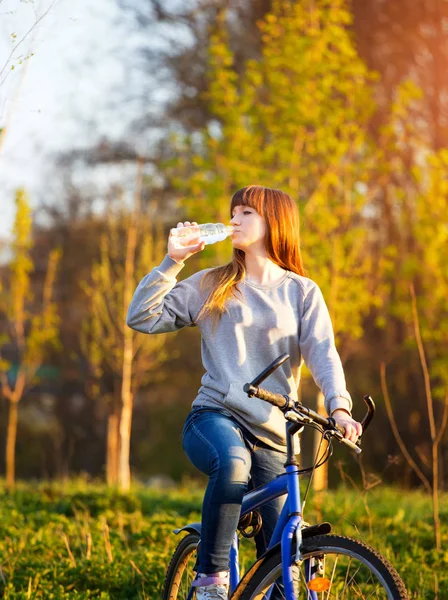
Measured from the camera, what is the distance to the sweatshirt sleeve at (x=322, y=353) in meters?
2.71

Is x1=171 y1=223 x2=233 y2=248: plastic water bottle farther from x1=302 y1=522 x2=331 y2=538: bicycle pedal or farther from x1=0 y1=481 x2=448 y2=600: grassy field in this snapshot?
x1=0 y1=481 x2=448 y2=600: grassy field

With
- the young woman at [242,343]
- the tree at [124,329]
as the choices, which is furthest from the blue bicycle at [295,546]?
the tree at [124,329]

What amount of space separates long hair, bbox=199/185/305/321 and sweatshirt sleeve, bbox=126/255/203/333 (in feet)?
0.21

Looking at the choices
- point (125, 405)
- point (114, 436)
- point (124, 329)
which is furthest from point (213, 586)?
point (114, 436)

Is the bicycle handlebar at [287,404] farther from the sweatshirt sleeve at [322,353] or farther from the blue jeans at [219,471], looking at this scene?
the blue jeans at [219,471]

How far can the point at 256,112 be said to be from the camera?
10.2 meters

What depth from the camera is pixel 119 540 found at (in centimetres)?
529

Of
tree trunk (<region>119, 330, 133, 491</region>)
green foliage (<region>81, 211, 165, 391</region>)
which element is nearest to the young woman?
tree trunk (<region>119, 330, 133, 491</region>)

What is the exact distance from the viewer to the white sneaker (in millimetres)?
2693

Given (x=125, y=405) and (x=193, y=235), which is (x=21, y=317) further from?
(x=193, y=235)

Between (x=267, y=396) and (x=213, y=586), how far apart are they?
73cm

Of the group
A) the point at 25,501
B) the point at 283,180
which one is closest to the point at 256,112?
the point at 283,180

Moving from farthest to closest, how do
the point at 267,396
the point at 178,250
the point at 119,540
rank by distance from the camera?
the point at 119,540 < the point at 178,250 < the point at 267,396

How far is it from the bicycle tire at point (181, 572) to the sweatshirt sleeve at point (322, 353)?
0.80 m
